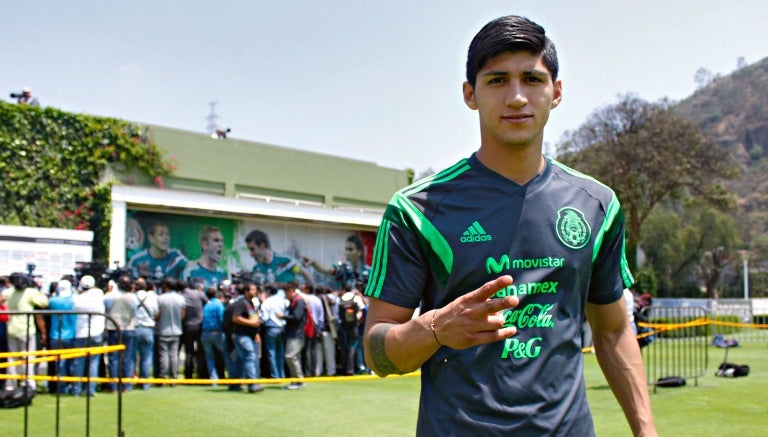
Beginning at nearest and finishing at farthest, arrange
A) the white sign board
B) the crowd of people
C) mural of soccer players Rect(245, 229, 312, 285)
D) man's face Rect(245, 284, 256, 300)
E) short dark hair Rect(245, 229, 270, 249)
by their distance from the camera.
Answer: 1. the crowd of people
2. man's face Rect(245, 284, 256, 300)
3. the white sign board
4. short dark hair Rect(245, 229, 270, 249)
5. mural of soccer players Rect(245, 229, 312, 285)

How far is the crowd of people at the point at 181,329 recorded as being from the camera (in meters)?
12.3

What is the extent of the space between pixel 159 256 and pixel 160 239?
0.54 meters

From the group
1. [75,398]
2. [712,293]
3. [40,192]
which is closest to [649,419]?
[75,398]

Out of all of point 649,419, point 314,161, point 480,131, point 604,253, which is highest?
point 314,161

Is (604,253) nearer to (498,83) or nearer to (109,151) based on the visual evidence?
(498,83)

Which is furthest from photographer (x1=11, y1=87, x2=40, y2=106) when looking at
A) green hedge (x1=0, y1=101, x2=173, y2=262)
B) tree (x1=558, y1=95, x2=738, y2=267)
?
tree (x1=558, y1=95, x2=738, y2=267)

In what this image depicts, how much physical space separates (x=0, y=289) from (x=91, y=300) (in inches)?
91.7

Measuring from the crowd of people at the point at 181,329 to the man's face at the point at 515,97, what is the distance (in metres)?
9.89

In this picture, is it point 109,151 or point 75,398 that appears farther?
point 109,151

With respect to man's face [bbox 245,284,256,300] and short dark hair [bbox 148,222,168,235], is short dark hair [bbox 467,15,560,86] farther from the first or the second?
short dark hair [bbox 148,222,168,235]

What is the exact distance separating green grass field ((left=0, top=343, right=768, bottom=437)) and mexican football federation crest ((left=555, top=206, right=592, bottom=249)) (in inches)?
270

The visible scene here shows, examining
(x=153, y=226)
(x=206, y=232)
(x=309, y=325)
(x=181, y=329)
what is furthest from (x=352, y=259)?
(x=181, y=329)

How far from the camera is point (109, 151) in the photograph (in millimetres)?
23844

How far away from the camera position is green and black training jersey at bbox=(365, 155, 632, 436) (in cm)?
215
